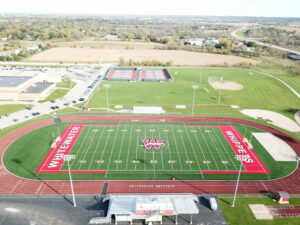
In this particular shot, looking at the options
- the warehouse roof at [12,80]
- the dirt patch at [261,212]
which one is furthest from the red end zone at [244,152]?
the warehouse roof at [12,80]

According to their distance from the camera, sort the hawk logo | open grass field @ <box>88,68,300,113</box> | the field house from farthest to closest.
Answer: the field house
open grass field @ <box>88,68,300,113</box>
the hawk logo

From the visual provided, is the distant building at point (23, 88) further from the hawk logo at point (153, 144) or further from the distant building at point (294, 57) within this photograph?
the distant building at point (294, 57)

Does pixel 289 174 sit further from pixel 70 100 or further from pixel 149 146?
pixel 70 100

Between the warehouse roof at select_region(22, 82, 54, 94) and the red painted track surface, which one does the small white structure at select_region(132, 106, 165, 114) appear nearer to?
the red painted track surface

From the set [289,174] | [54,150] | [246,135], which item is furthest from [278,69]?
[54,150]

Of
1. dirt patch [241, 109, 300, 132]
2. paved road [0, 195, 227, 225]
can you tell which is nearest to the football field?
paved road [0, 195, 227, 225]

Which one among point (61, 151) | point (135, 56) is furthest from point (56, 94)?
point (135, 56)
